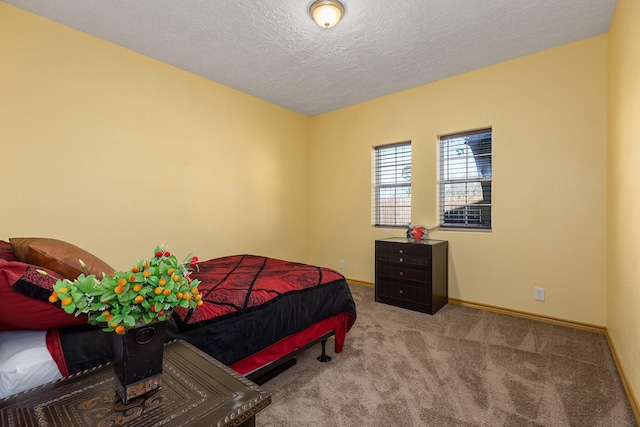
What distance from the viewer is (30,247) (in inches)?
53.9

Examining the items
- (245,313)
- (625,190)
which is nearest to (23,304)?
(245,313)

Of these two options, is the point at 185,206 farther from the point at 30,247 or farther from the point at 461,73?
the point at 461,73

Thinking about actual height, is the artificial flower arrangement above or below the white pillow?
above

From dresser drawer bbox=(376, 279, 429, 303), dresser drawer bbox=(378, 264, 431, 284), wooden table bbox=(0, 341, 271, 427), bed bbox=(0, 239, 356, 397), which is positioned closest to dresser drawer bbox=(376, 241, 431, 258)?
dresser drawer bbox=(378, 264, 431, 284)

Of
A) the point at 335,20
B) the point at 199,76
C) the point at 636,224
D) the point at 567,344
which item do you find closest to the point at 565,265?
the point at 567,344

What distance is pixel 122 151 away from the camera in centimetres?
303

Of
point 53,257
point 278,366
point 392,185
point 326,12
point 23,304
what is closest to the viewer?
point 23,304

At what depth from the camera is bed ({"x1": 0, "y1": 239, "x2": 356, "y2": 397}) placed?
1.09m

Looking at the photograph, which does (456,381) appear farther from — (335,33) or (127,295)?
(335,33)

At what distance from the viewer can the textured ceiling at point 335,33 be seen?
7.91 feet

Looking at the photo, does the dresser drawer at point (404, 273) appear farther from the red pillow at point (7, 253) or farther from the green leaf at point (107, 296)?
the red pillow at point (7, 253)

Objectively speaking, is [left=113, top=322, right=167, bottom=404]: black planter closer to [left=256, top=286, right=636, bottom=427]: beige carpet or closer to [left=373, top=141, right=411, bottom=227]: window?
[left=256, top=286, right=636, bottom=427]: beige carpet

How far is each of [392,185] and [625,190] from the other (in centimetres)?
250

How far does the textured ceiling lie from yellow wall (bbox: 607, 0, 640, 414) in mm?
521
